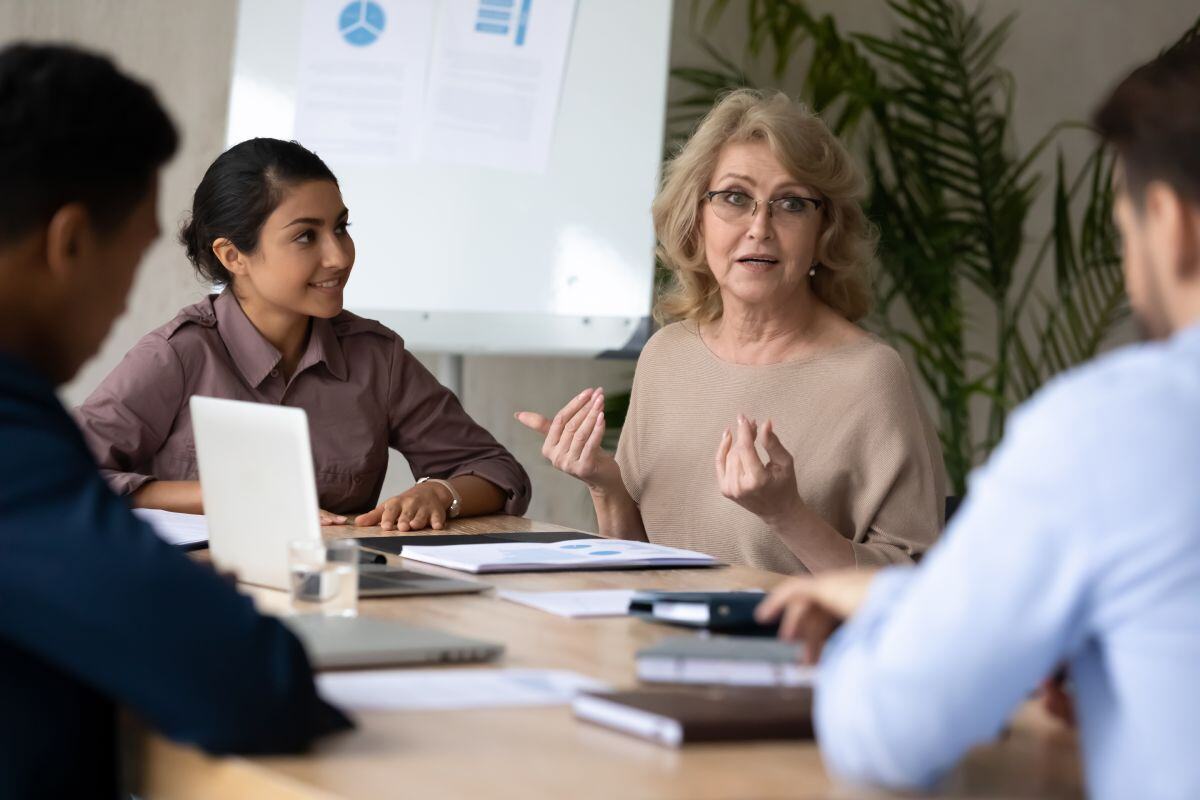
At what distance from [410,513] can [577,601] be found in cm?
75

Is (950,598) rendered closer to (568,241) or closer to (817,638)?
(817,638)

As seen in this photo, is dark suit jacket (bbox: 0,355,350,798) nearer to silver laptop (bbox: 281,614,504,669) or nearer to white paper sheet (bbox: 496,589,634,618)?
silver laptop (bbox: 281,614,504,669)

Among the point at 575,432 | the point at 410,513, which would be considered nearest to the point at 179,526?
the point at 410,513

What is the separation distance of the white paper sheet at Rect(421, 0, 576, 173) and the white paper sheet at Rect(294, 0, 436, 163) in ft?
0.17

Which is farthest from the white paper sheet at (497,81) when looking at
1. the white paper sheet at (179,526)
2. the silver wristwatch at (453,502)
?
the white paper sheet at (179,526)

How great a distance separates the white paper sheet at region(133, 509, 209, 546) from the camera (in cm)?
203

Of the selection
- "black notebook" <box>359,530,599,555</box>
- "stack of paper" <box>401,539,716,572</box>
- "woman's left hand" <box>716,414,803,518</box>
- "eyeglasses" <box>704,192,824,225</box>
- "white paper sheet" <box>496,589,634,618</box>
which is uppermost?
"eyeglasses" <box>704,192,824,225</box>

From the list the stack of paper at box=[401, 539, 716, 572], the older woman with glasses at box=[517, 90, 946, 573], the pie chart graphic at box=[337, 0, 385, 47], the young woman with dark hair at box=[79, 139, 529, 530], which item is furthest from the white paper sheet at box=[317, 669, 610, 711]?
the pie chart graphic at box=[337, 0, 385, 47]

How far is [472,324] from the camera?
142 inches

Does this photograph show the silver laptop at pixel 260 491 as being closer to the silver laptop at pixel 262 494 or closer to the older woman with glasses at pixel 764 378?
the silver laptop at pixel 262 494

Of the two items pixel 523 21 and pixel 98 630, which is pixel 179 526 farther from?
pixel 523 21

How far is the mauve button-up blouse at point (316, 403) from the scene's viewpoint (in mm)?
2494

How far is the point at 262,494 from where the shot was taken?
1747 millimetres

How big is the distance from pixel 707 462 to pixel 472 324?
1.18m
